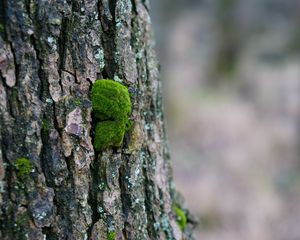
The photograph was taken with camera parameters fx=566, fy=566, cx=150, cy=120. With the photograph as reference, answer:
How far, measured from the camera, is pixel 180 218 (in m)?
2.32

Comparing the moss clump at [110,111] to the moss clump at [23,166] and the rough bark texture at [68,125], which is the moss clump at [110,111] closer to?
the rough bark texture at [68,125]

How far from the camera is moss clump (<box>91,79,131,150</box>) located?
177 centimetres

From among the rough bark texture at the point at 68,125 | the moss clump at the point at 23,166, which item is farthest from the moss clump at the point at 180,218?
the moss clump at the point at 23,166

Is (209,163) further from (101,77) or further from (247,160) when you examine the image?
(101,77)

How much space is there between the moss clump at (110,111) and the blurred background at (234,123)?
A: 4.39 meters

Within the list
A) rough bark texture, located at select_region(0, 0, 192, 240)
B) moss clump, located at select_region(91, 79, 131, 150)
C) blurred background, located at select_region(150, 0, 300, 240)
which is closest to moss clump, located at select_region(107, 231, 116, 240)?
rough bark texture, located at select_region(0, 0, 192, 240)

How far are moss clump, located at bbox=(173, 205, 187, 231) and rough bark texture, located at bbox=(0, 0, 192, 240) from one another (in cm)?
31

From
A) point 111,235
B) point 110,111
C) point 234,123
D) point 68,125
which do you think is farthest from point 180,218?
point 234,123

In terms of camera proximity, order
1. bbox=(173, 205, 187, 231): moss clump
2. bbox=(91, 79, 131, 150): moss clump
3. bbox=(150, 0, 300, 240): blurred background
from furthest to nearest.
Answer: bbox=(150, 0, 300, 240): blurred background
bbox=(173, 205, 187, 231): moss clump
bbox=(91, 79, 131, 150): moss clump

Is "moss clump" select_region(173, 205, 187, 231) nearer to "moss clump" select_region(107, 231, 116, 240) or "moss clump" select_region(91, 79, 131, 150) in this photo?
"moss clump" select_region(107, 231, 116, 240)

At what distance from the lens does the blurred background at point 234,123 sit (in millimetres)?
6551

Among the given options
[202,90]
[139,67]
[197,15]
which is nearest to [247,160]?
[202,90]

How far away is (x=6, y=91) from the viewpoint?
1554mm

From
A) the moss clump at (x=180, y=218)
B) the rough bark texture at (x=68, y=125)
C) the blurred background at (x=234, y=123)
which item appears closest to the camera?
the rough bark texture at (x=68, y=125)
